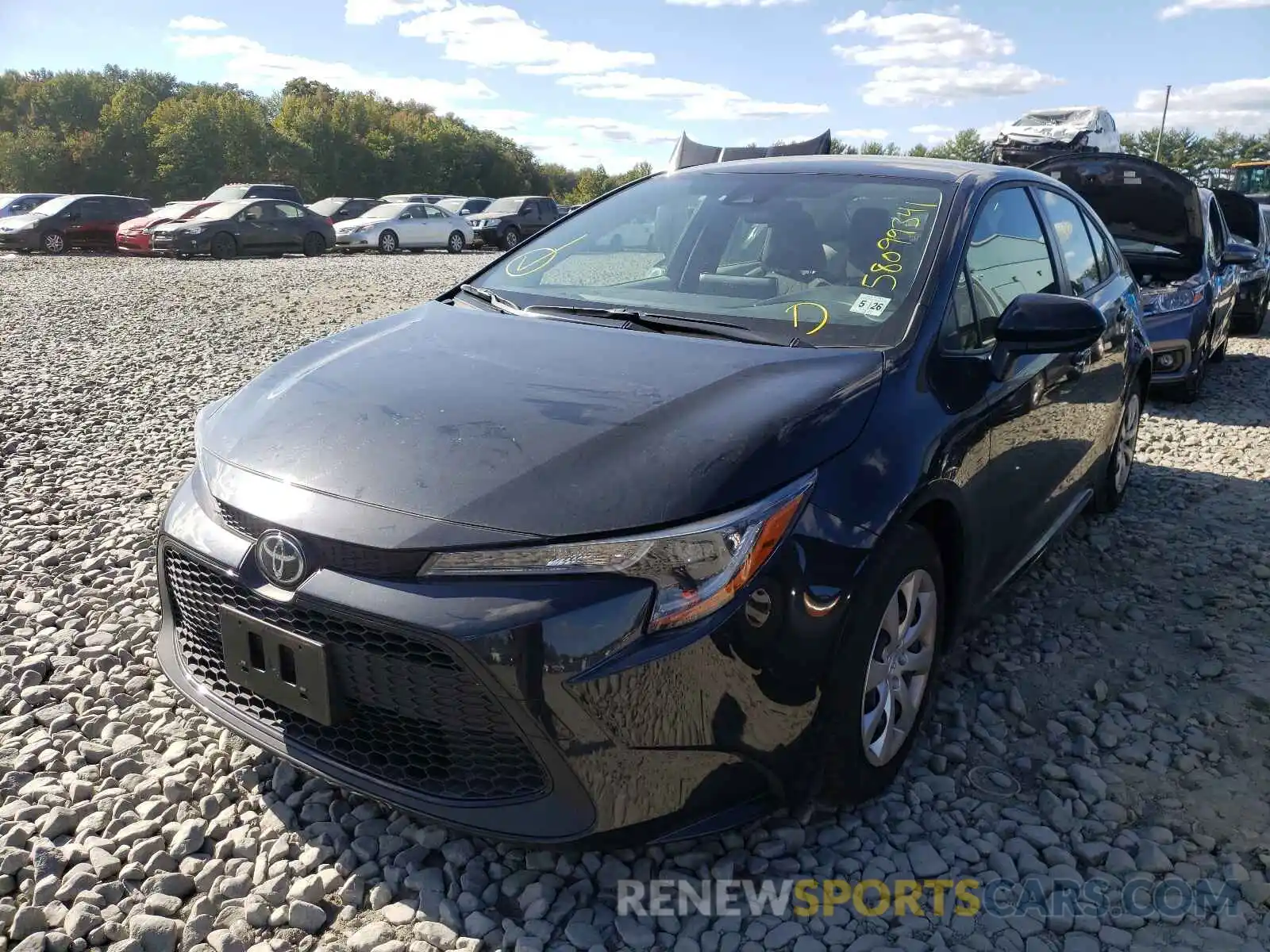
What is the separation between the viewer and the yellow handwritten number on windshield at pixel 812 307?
2.71 metres

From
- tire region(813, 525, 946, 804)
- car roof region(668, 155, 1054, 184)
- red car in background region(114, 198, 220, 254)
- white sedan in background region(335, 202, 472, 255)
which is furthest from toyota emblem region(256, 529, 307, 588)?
white sedan in background region(335, 202, 472, 255)

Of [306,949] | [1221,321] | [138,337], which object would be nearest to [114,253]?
[138,337]

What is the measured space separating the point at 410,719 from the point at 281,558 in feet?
1.46

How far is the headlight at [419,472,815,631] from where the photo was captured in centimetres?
188

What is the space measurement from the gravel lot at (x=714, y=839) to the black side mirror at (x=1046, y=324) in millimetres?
1160

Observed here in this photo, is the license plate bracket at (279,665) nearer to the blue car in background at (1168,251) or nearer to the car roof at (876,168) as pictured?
the car roof at (876,168)

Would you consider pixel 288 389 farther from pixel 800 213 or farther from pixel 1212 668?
pixel 1212 668

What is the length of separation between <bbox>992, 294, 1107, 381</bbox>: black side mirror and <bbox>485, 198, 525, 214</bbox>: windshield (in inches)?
1073

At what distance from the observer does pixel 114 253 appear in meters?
22.5

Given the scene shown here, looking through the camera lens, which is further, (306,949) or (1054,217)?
(1054,217)

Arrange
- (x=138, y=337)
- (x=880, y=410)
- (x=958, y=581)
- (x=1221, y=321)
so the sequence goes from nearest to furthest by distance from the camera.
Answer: (x=880, y=410) → (x=958, y=581) → (x=1221, y=321) → (x=138, y=337)

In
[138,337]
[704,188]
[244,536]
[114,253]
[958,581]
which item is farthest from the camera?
[114,253]

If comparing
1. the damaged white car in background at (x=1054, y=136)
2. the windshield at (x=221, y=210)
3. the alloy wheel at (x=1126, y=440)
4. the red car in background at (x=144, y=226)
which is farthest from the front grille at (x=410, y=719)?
the red car in background at (x=144, y=226)

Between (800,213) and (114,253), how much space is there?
77.7 feet
